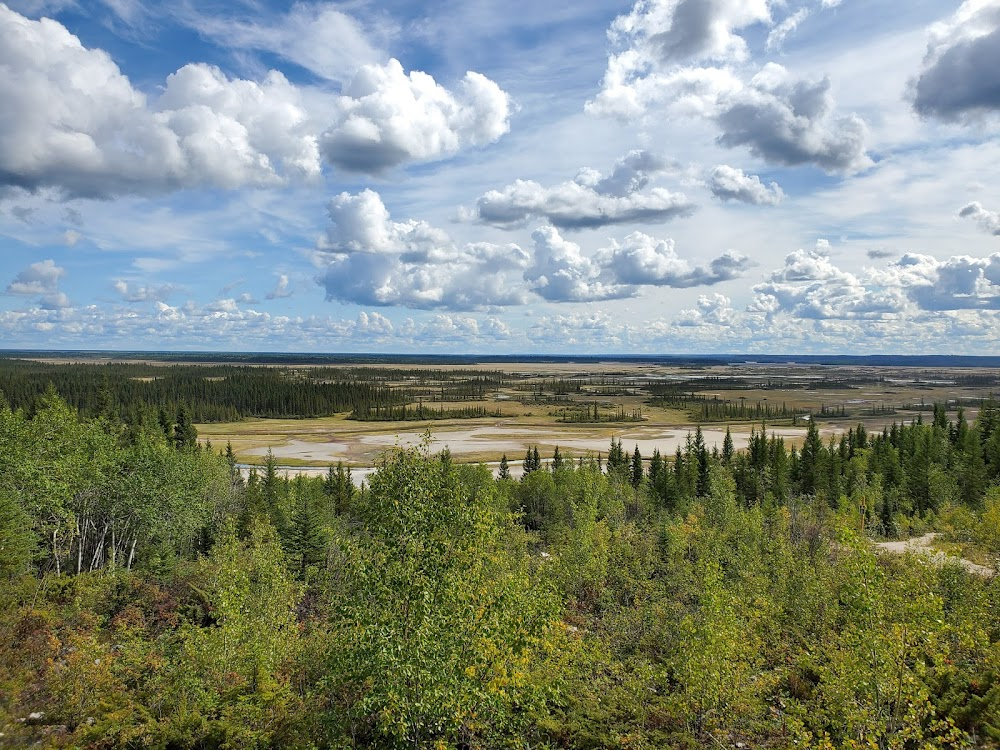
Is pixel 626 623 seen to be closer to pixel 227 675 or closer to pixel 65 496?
pixel 227 675

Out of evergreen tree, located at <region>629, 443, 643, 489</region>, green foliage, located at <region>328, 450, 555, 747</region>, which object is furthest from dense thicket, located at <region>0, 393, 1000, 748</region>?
evergreen tree, located at <region>629, 443, 643, 489</region>

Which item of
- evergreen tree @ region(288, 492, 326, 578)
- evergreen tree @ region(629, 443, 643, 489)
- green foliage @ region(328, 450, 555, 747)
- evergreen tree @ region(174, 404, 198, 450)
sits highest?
green foliage @ region(328, 450, 555, 747)

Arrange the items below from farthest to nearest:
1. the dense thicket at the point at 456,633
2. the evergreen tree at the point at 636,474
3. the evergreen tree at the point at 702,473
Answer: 1. the evergreen tree at the point at 636,474
2. the evergreen tree at the point at 702,473
3. the dense thicket at the point at 456,633

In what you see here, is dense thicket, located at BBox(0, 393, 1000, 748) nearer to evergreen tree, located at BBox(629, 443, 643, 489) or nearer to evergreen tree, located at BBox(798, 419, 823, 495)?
evergreen tree, located at BBox(798, 419, 823, 495)

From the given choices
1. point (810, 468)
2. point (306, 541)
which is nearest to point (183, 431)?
point (306, 541)

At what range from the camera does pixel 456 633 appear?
666 inches

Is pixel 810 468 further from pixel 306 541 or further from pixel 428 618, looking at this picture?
pixel 428 618

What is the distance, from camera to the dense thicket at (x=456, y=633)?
17.0 metres

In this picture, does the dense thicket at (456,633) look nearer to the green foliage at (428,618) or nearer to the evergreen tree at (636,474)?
the green foliage at (428,618)

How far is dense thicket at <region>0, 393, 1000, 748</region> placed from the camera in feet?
55.7

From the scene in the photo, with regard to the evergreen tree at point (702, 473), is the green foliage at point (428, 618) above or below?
above

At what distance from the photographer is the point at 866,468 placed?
309 feet

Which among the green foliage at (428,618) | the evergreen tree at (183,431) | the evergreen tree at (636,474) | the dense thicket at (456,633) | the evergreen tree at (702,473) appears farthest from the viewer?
the evergreen tree at (636,474)

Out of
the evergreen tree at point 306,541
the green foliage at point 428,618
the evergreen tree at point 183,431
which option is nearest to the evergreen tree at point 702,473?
the evergreen tree at point 306,541
